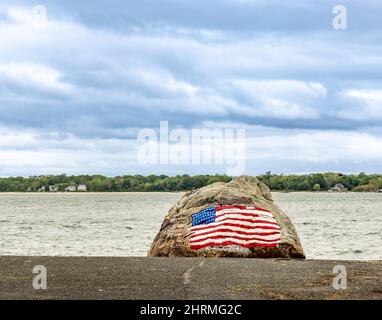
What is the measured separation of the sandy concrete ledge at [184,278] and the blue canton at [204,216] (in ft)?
7.56

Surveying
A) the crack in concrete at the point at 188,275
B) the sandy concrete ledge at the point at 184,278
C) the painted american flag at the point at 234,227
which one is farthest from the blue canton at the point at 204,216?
the crack in concrete at the point at 188,275

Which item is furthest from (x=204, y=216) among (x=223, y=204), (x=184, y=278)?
(x=184, y=278)

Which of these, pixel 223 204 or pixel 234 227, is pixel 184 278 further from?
pixel 223 204

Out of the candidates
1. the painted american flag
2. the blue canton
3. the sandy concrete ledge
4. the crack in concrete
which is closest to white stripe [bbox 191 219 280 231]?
the painted american flag

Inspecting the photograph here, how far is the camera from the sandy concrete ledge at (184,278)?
9586 mm

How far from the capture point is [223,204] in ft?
52.7

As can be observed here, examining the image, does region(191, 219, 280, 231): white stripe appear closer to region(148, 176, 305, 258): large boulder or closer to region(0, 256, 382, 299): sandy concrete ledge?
region(148, 176, 305, 258): large boulder

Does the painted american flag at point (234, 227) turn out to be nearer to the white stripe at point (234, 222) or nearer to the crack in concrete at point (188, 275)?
the white stripe at point (234, 222)
